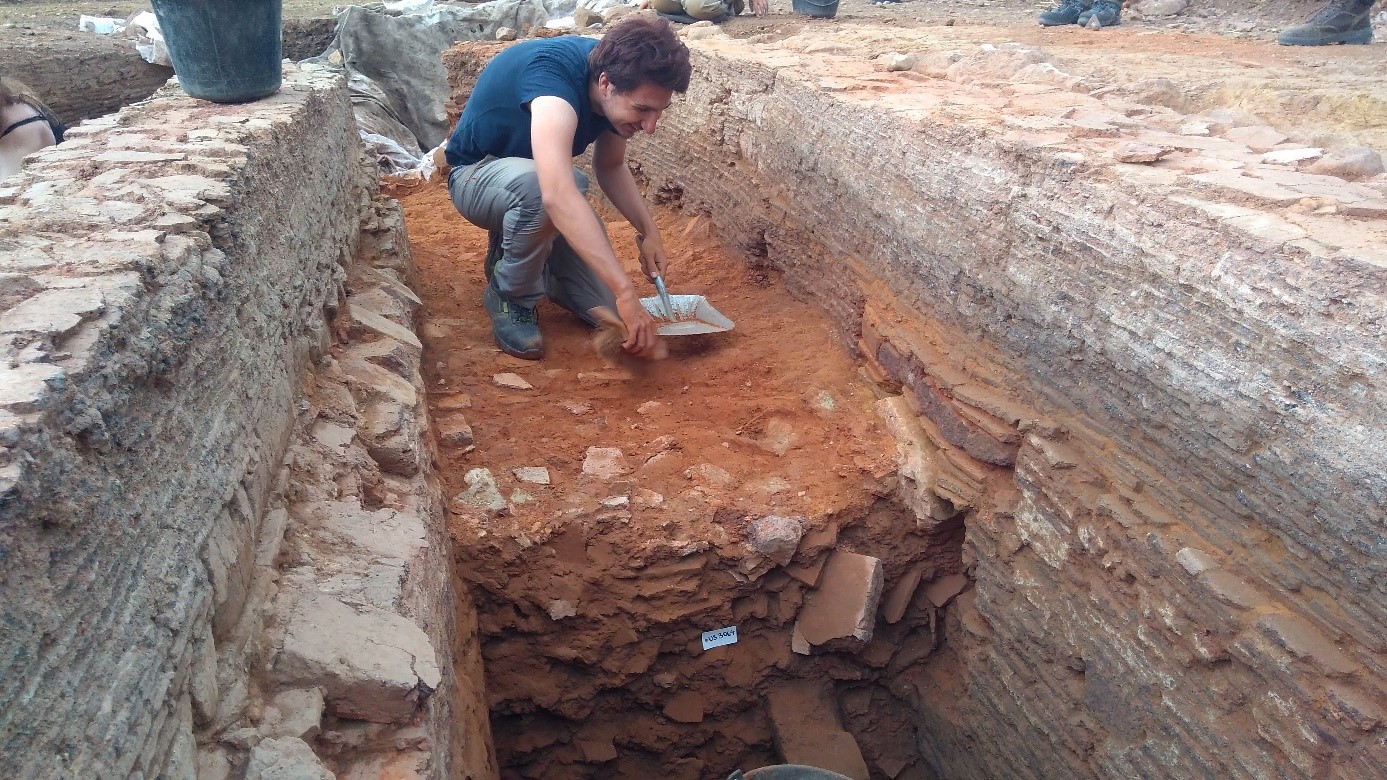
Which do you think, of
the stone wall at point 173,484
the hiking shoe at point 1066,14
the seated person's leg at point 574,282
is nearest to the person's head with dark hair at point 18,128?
the stone wall at point 173,484

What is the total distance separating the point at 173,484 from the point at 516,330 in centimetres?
237

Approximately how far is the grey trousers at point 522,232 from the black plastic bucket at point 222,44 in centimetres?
83

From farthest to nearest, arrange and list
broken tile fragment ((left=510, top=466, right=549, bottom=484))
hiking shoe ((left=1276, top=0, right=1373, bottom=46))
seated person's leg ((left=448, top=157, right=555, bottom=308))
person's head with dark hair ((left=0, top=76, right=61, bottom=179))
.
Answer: hiking shoe ((left=1276, top=0, right=1373, bottom=46)) < person's head with dark hair ((left=0, top=76, right=61, bottom=179)) < seated person's leg ((left=448, top=157, right=555, bottom=308)) < broken tile fragment ((left=510, top=466, right=549, bottom=484))

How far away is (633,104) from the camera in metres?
3.25

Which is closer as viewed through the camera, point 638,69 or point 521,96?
point 638,69

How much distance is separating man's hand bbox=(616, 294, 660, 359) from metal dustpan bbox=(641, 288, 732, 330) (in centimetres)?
31

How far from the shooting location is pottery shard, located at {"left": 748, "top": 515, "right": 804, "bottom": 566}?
297 centimetres

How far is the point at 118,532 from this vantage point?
125 centimetres

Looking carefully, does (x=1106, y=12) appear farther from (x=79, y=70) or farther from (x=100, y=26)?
(x=100, y=26)

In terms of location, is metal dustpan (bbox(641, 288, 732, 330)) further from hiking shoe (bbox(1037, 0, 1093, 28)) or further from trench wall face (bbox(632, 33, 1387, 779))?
hiking shoe (bbox(1037, 0, 1093, 28))

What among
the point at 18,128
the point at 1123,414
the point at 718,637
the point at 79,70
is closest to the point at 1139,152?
the point at 1123,414

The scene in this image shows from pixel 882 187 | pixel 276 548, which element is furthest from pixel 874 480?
pixel 276 548

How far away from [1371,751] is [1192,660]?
1.39 ft

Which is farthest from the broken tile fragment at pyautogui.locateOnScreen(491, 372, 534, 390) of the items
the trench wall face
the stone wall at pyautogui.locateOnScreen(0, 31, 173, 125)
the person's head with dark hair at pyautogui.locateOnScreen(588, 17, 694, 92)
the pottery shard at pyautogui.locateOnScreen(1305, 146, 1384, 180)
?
the stone wall at pyautogui.locateOnScreen(0, 31, 173, 125)
